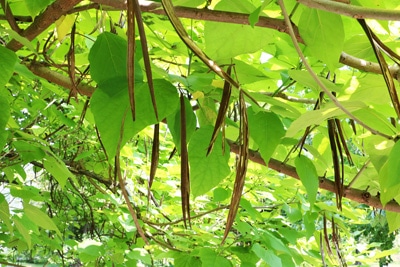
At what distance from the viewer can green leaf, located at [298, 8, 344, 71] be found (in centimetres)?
32

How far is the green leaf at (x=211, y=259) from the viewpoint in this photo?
Result: 0.76 meters

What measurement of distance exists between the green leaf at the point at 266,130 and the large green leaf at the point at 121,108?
0.11m

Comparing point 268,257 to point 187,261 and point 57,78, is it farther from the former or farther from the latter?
point 57,78

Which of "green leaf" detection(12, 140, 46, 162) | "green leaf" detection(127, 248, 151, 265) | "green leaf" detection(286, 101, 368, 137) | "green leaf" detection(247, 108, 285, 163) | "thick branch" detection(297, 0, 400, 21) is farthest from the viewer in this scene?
"green leaf" detection(127, 248, 151, 265)

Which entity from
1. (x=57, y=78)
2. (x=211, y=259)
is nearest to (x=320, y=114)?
(x=57, y=78)

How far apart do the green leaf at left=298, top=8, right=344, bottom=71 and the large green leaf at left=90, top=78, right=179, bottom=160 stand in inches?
3.9

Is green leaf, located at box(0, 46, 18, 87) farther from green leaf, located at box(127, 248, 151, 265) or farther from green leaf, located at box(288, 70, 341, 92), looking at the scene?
green leaf, located at box(127, 248, 151, 265)

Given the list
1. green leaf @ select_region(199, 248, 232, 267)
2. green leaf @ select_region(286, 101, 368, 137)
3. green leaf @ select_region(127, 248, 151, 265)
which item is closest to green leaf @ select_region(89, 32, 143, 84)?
green leaf @ select_region(286, 101, 368, 137)

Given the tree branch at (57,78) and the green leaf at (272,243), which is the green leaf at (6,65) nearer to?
the tree branch at (57,78)

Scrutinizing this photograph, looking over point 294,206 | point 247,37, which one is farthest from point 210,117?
point 294,206

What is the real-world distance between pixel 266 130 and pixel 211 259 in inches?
15.6

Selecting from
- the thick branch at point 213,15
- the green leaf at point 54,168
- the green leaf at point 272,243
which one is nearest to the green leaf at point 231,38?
the thick branch at point 213,15

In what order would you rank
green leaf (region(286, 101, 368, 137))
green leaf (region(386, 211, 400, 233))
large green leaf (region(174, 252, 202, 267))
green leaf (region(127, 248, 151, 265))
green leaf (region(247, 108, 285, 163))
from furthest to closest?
green leaf (region(127, 248, 151, 265))
large green leaf (region(174, 252, 202, 267))
green leaf (region(386, 211, 400, 233))
green leaf (region(247, 108, 285, 163))
green leaf (region(286, 101, 368, 137))

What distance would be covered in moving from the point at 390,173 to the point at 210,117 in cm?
20
